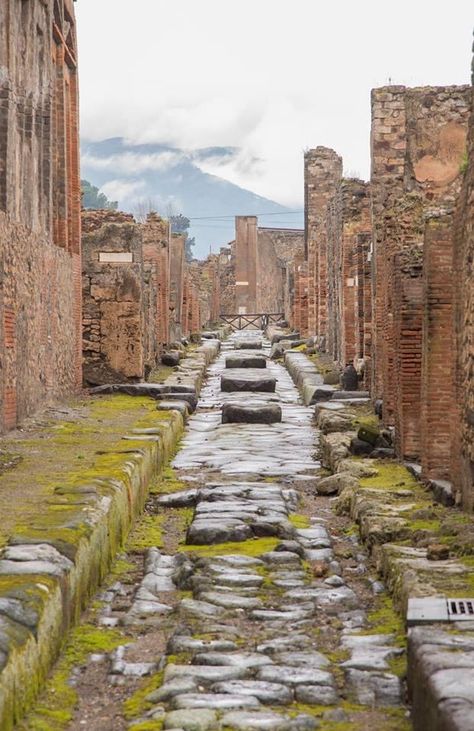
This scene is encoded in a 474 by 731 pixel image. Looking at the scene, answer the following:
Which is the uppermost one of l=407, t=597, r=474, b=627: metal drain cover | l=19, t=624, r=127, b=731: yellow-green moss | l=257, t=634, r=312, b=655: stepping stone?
l=407, t=597, r=474, b=627: metal drain cover

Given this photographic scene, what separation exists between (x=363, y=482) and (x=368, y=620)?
3.90 metres

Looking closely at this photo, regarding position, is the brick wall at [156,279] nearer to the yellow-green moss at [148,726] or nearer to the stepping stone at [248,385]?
the stepping stone at [248,385]

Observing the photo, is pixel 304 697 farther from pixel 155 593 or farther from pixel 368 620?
pixel 155 593

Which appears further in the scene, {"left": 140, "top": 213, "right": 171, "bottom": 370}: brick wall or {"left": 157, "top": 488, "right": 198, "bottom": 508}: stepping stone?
{"left": 140, "top": 213, "right": 171, "bottom": 370}: brick wall

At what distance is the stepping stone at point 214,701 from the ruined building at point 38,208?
8.18 metres

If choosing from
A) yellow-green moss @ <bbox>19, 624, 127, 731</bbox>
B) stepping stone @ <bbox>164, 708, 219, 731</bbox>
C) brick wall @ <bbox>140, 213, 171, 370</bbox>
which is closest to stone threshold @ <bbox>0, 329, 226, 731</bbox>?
yellow-green moss @ <bbox>19, 624, 127, 731</bbox>

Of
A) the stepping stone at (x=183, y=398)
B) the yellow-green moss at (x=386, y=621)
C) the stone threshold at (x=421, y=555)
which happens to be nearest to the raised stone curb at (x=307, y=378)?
the stepping stone at (x=183, y=398)

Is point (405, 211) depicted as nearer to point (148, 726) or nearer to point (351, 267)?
point (351, 267)

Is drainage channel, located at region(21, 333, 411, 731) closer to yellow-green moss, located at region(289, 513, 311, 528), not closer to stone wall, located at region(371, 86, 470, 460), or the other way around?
yellow-green moss, located at region(289, 513, 311, 528)

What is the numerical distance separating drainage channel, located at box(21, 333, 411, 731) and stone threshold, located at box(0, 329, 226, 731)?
0.48ft

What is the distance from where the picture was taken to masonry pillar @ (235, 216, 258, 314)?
58719 mm

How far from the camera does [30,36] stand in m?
15.6

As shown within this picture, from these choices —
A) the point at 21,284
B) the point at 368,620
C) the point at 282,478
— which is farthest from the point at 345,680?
the point at 21,284

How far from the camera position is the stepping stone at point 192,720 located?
478cm
